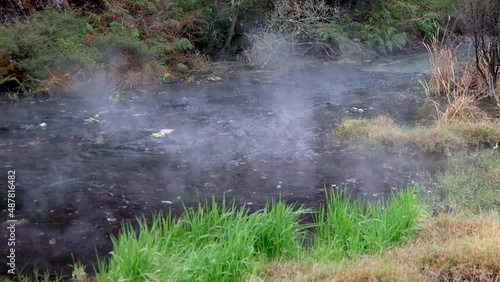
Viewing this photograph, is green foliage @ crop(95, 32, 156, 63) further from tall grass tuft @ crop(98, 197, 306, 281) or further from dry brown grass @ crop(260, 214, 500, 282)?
dry brown grass @ crop(260, 214, 500, 282)

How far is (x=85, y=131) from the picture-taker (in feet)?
33.6

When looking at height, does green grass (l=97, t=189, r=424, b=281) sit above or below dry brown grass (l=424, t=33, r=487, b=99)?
above

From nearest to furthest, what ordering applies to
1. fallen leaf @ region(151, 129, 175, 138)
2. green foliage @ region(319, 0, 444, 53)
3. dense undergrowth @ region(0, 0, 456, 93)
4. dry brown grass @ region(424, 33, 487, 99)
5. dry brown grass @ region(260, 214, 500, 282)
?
dry brown grass @ region(260, 214, 500, 282) < fallen leaf @ region(151, 129, 175, 138) < dry brown grass @ region(424, 33, 487, 99) < dense undergrowth @ region(0, 0, 456, 93) < green foliage @ region(319, 0, 444, 53)

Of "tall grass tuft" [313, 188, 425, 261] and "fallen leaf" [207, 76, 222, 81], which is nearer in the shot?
"tall grass tuft" [313, 188, 425, 261]

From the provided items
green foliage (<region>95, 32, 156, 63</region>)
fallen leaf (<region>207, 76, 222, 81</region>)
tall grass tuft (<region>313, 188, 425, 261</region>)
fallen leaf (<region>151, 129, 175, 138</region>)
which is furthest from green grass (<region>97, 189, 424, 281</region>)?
fallen leaf (<region>207, 76, 222, 81</region>)

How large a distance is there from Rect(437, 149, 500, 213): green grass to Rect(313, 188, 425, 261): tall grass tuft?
0.96 metres

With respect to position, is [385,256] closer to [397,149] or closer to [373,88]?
[397,149]

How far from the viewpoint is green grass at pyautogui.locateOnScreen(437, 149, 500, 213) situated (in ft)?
22.9

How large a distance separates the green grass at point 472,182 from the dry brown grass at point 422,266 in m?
1.53

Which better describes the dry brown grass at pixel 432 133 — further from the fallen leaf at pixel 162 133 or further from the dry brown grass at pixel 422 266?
the dry brown grass at pixel 422 266

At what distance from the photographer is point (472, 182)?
7801 mm

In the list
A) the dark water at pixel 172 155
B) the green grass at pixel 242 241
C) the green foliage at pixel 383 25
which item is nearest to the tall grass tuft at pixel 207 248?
the green grass at pixel 242 241

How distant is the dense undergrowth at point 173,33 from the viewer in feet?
43.3

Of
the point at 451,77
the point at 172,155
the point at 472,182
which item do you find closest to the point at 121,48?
the point at 172,155
